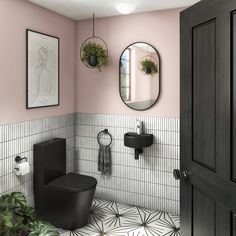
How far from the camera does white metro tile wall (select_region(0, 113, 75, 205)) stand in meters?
2.63

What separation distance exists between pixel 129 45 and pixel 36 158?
1.59 metres

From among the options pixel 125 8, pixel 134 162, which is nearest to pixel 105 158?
pixel 134 162

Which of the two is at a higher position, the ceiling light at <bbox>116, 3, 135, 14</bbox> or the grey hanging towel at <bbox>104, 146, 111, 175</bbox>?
the ceiling light at <bbox>116, 3, 135, 14</bbox>

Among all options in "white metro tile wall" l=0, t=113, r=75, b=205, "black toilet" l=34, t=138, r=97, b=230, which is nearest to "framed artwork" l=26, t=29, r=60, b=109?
"white metro tile wall" l=0, t=113, r=75, b=205

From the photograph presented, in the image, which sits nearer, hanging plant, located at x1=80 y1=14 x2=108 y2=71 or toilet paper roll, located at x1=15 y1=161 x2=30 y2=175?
toilet paper roll, located at x1=15 y1=161 x2=30 y2=175

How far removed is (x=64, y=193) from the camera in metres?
2.73

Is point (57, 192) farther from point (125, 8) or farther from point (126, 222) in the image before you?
point (125, 8)

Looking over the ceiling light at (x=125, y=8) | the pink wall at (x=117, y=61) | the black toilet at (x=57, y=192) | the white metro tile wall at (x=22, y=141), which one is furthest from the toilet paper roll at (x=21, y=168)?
the ceiling light at (x=125, y=8)

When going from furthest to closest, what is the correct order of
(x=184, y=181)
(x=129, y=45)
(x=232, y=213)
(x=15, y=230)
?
(x=129, y=45)
(x=15, y=230)
(x=184, y=181)
(x=232, y=213)

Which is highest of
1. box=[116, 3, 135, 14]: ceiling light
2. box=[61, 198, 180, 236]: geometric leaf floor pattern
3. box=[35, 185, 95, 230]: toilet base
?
box=[116, 3, 135, 14]: ceiling light

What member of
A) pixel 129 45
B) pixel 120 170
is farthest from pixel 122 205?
pixel 129 45

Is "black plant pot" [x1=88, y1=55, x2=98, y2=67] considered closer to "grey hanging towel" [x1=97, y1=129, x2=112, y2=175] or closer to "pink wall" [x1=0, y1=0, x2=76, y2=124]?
"pink wall" [x1=0, y1=0, x2=76, y2=124]

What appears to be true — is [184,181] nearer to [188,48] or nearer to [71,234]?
[188,48]

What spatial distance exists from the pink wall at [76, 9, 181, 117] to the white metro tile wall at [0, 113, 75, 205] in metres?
0.43
